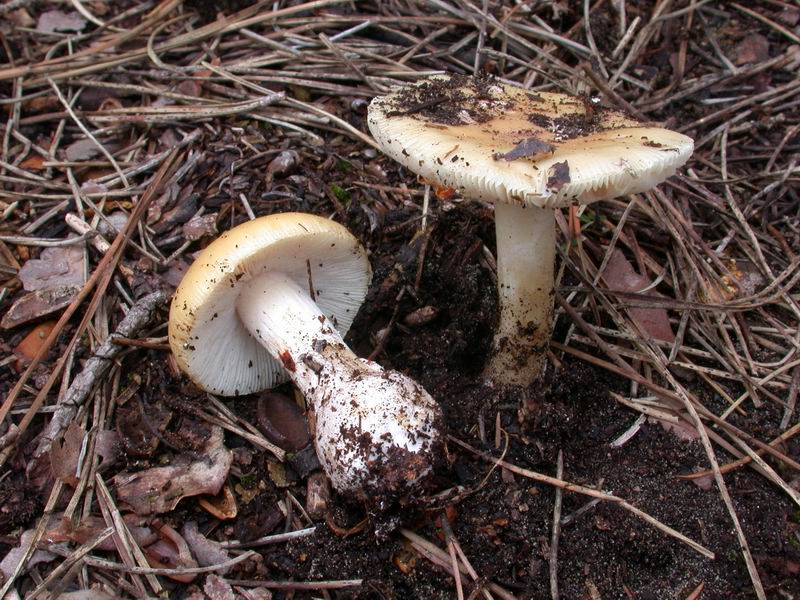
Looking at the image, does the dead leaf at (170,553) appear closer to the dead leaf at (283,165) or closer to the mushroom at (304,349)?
the mushroom at (304,349)

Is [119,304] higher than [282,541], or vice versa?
[119,304]

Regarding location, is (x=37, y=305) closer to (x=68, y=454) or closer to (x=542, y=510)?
(x=68, y=454)

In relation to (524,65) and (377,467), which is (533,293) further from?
(524,65)

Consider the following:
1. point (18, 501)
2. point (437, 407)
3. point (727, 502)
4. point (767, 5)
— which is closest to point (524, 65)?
point (767, 5)

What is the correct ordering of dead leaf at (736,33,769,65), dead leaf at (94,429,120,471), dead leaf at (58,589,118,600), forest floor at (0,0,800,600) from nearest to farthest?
dead leaf at (58,589,118,600) < forest floor at (0,0,800,600) < dead leaf at (94,429,120,471) < dead leaf at (736,33,769,65)

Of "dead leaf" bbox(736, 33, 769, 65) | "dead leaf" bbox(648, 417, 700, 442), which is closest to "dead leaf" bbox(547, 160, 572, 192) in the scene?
"dead leaf" bbox(648, 417, 700, 442)

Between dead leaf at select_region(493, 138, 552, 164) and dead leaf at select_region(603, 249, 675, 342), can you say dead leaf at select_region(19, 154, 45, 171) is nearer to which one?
dead leaf at select_region(493, 138, 552, 164)

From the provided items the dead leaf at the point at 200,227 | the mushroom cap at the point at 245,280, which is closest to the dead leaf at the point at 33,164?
the dead leaf at the point at 200,227

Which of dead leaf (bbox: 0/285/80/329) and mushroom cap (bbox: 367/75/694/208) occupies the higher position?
mushroom cap (bbox: 367/75/694/208)
